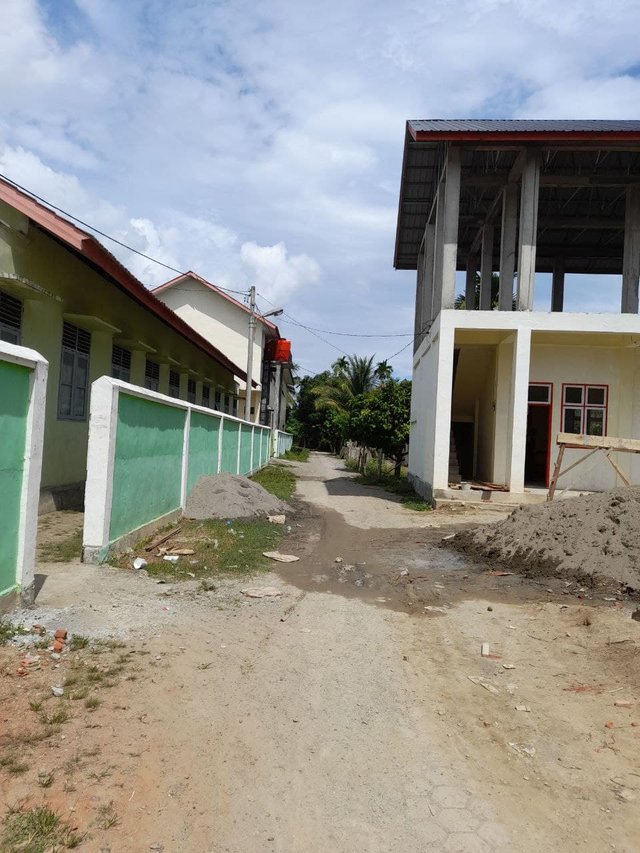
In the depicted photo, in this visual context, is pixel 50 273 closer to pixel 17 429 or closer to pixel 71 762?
pixel 17 429

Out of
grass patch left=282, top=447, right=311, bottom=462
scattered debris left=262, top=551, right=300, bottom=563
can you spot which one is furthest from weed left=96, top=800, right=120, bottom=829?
grass patch left=282, top=447, right=311, bottom=462

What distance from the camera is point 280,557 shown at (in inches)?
318

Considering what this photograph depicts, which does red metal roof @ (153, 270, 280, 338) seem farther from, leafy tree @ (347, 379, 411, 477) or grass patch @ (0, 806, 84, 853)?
grass patch @ (0, 806, 84, 853)

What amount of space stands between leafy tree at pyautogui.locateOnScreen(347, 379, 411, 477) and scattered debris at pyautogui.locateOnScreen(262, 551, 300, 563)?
1669 centimetres

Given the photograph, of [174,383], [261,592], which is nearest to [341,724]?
[261,592]

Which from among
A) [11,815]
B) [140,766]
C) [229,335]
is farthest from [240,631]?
[229,335]

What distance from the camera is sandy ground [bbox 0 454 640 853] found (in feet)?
8.31

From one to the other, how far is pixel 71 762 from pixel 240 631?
2245 millimetres

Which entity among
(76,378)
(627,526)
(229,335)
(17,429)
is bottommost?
(627,526)

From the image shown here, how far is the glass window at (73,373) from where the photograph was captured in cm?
1048

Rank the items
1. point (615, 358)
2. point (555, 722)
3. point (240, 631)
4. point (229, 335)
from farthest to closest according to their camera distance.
A: point (229, 335) → point (615, 358) → point (240, 631) → point (555, 722)

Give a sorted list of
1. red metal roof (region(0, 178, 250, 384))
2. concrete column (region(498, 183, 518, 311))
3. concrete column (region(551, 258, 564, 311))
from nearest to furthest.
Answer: red metal roof (region(0, 178, 250, 384)) < concrete column (region(498, 183, 518, 311)) < concrete column (region(551, 258, 564, 311))

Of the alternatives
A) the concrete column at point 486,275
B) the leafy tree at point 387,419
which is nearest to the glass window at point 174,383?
the leafy tree at point 387,419

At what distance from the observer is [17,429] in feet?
14.5
